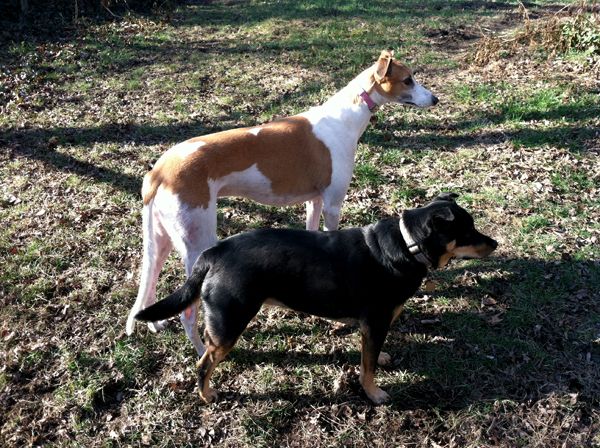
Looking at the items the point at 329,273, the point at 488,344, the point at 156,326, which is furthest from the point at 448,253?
the point at 156,326

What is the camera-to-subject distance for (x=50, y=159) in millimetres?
7145

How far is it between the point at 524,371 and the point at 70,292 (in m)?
4.11

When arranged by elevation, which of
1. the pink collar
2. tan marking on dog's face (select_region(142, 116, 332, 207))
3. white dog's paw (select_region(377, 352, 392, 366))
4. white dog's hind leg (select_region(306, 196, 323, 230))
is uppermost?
the pink collar

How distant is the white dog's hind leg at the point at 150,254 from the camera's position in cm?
386

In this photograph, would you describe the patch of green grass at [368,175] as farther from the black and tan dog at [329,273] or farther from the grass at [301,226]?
the black and tan dog at [329,273]

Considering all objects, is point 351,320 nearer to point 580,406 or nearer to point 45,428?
point 580,406

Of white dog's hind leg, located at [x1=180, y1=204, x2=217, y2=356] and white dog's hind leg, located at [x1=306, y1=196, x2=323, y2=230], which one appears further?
white dog's hind leg, located at [x1=306, y1=196, x2=323, y2=230]

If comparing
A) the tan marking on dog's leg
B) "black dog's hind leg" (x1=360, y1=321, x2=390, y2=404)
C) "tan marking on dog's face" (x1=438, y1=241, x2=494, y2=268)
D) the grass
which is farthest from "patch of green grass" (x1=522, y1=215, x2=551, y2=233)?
the tan marking on dog's leg

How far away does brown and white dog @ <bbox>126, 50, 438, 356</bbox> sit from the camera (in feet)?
12.3

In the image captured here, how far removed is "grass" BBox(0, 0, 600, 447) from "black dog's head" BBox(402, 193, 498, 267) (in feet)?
3.03

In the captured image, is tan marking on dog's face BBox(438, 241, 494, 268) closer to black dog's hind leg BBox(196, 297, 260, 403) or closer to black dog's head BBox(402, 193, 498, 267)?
black dog's head BBox(402, 193, 498, 267)

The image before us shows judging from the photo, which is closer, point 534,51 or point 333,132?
point 333,132

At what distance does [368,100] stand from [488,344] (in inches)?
94.8

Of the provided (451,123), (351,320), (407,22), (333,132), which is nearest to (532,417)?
(351,320)
